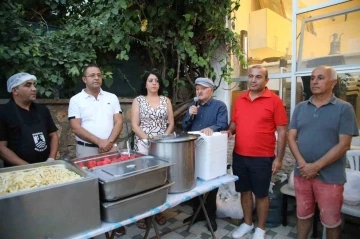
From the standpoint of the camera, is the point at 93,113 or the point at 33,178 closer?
the point at 33,178

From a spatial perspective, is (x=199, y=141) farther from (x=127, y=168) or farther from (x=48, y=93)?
(x=48, y=93)

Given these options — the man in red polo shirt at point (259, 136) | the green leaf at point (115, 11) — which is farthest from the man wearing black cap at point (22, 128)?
the man in red polo shirt at point (259, 136)

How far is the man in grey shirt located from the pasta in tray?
6.09ft

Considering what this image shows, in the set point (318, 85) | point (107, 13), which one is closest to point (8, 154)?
point (107, 13)

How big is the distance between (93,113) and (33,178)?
47.6 inches

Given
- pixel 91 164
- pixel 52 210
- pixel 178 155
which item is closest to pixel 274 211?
pixel 178 155

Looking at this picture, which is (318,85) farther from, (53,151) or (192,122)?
(53,151)

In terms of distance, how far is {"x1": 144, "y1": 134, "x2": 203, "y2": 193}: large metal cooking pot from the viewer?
1.71 metres

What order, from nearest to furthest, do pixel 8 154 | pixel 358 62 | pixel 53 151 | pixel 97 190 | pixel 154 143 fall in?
pixel 97 190, pixel 154 143, pixel 8 154, pixel 53 151, pixel 358 62

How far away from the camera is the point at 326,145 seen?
1997 mm

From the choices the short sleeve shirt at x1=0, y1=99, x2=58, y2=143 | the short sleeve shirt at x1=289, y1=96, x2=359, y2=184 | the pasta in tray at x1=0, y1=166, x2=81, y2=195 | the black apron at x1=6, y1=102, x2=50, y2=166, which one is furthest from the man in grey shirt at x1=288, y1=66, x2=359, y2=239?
the short sleeve shirt at x1=0, y1=99, x2=58, y2=143

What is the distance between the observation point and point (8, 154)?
198 cm

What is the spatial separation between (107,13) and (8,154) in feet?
7.06

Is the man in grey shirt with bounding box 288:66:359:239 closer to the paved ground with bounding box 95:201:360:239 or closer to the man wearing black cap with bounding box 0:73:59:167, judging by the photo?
the paved ground with bounding box 95:201:360:239
